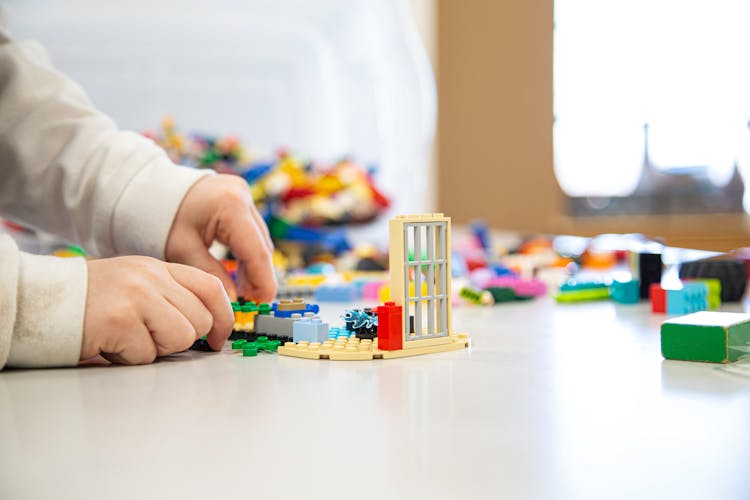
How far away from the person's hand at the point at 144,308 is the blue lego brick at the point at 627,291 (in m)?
0.47

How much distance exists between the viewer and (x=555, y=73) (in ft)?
10.8

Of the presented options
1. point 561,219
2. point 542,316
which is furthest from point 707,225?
point 542,316

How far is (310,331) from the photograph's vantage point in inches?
22.9

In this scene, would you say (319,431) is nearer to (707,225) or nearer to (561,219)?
(707,225)

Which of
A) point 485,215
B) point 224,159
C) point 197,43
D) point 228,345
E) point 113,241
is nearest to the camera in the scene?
point 228,345

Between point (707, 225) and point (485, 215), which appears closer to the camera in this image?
point (707, 225)

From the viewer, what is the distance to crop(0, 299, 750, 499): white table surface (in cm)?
29

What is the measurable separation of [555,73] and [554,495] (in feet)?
10.4

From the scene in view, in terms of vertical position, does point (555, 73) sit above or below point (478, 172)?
above

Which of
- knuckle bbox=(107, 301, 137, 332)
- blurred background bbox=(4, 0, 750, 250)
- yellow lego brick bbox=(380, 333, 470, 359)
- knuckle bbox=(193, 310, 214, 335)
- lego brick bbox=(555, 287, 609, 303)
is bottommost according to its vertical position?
yellow lego brick bbox=(380, 333, 470, 359)

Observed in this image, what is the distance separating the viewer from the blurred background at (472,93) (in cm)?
175

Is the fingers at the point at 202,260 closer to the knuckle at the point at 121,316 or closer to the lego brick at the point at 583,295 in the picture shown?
the knuckle at the point at 121,316

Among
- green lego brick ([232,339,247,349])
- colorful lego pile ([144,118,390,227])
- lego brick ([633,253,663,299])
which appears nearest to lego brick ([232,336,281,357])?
green lego brick ([232,339,247,349])

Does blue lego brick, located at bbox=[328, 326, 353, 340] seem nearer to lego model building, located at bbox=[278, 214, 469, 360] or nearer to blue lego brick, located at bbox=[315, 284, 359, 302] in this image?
lego model building, located at bbox=[278, 214, 469, 360]
